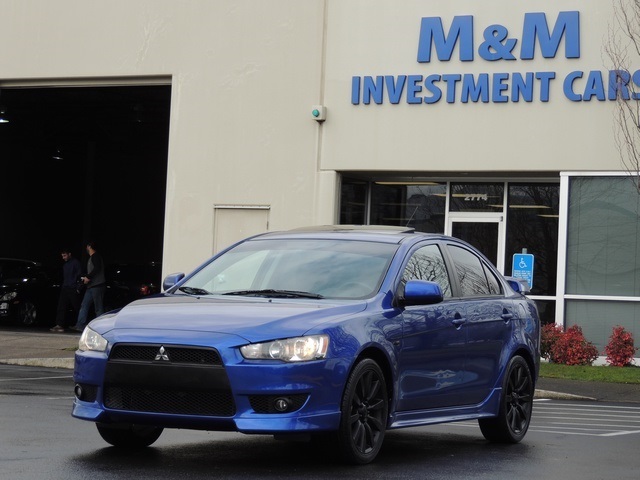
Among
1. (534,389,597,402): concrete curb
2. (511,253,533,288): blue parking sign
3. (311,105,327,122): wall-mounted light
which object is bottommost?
(534,389,597,402): concrete curb

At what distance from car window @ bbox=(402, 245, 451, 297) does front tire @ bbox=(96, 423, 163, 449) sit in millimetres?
2175

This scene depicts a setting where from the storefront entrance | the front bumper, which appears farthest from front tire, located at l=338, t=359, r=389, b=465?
the storefront entrance

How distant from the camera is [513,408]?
35.0ft

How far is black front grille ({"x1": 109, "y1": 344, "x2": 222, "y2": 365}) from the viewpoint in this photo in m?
8.00

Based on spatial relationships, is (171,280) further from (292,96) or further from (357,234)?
(292,96)

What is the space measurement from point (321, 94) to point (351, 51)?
919mm

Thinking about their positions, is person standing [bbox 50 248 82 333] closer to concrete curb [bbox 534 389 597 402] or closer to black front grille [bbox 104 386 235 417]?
concrete curb [bbox 534 389 597 402]

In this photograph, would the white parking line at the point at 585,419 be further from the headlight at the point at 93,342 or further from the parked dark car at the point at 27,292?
the parked dark car at the point at 27,292

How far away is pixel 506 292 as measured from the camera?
36.3 feet

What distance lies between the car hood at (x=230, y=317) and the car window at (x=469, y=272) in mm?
1754

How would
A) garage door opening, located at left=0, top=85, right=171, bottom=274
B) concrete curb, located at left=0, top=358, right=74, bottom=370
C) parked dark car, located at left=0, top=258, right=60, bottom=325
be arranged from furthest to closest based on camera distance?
garage door opening, located at left=0, top=85, right=171, bottom=274
parked dark car, located at left=0, top=258, right=60, bottom=325
concrete curb, located at left=0, top=358, right=74, bottom=370

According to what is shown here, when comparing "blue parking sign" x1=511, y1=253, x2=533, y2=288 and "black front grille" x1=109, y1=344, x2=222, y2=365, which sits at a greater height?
"blue parking sign" x1=511, y1=253, x2=533, y2=288

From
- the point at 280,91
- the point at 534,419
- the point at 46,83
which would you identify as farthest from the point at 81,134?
the point at 534,419

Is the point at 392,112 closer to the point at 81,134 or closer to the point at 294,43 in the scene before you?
the point at 294,43
